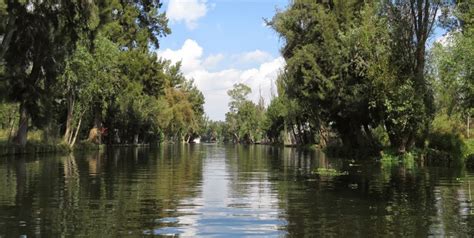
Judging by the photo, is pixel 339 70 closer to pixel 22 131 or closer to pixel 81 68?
pixel 81 68

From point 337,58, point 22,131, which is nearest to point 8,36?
point 22,131

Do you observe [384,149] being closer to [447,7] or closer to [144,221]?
[447,7]

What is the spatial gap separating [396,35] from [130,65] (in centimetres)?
3825

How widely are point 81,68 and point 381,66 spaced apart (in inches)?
1081

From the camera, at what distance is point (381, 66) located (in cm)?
3859

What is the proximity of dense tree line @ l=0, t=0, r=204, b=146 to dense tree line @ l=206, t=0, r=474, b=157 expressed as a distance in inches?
625

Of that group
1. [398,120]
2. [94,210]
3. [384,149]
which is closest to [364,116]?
[384,149]

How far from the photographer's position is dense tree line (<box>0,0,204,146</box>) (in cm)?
3209

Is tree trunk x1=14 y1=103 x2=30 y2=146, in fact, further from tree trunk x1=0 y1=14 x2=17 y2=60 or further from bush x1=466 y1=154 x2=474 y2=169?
bush x1=466 y1=154 x2=474 y2=169

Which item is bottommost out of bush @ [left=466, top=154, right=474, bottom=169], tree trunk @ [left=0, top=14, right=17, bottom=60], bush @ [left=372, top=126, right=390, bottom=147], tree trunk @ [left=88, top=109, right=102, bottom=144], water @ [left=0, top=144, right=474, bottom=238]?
water @ [left=0, top=144, right=474, bottom=238]

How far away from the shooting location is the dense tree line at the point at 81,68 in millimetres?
32094

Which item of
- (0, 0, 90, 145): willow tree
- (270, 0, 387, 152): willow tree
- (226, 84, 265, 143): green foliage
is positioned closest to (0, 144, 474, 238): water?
(0, 0, 90, 145): willow tree

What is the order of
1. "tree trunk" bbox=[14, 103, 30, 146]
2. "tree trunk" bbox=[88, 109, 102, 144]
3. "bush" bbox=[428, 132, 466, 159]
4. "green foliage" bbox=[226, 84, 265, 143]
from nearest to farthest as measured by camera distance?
"bush" bbox=[428, 132, 466, 159], "tree trunk" bbox=[14, 103, 30, 146], "tree trunk" bbox=[88, 109, 102, 144], "green foliage" bbox=[226, 84, 265, 143]

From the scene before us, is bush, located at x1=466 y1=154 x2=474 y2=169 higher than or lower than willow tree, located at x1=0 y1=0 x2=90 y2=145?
lower
